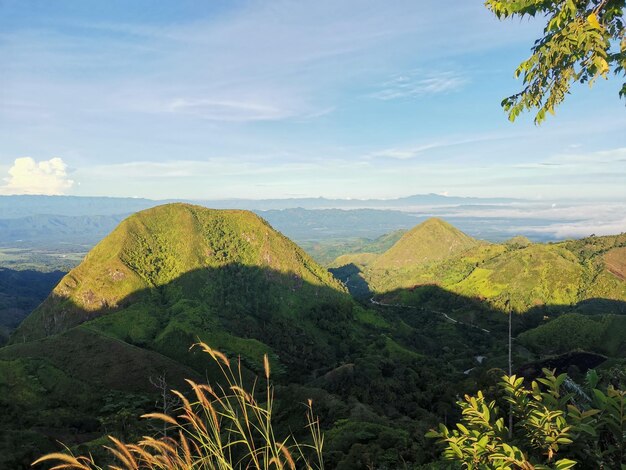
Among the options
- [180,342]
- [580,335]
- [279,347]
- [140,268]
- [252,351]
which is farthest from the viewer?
[140,268]

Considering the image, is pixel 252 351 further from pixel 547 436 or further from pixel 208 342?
pixel 547 436

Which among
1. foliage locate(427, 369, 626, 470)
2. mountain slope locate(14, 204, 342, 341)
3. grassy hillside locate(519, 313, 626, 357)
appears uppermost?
foliage locate(427, 369, 626, 470)

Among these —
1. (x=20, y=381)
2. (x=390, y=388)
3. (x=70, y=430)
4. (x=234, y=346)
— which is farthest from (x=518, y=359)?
(x=20, y=381)

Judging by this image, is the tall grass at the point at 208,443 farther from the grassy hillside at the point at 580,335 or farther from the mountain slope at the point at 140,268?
the mountain slope at the point at 140,268

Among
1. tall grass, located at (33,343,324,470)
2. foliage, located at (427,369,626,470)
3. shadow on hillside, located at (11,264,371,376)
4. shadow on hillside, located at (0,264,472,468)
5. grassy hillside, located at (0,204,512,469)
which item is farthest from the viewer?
shadow on hillside, located at (11,264,371,376)

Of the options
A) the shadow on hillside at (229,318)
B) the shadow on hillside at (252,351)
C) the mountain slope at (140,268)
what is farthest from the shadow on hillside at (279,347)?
the mountain slope at (140,268)

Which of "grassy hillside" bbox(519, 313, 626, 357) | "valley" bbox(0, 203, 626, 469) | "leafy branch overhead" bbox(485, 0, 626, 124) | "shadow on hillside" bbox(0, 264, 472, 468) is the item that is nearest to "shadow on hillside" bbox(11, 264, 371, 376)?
"shadow on hillside" bbox(0, 264, 472, 468)

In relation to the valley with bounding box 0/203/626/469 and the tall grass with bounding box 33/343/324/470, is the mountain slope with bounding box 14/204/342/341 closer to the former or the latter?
the valley with bounding box 0/203/626/469

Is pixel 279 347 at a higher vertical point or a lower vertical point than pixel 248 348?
lower

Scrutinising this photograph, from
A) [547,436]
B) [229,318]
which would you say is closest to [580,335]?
[229,318]

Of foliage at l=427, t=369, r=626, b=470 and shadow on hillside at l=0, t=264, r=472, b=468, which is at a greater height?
foliage at l=427, t=369, r=626, b=470

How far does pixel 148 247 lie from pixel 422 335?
129034 millimetres

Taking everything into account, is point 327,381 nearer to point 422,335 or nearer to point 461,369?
point 461,369

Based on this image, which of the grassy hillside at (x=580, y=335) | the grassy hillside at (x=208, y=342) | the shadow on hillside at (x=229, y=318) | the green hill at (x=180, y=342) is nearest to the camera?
the grassy hillside at (x=208, y=342)
